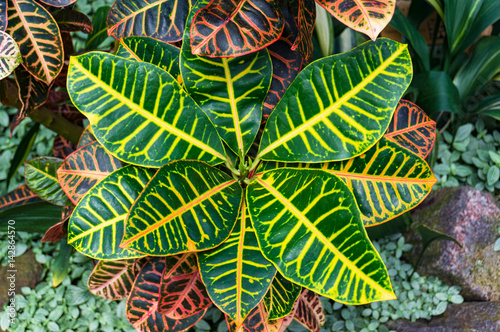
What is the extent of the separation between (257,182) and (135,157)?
0.28m

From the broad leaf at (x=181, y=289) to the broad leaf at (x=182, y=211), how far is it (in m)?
Result: 0.17

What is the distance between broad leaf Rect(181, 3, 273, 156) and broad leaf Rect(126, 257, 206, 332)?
39 centimetres

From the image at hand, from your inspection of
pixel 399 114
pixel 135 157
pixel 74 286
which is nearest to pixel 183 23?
A: pixel 135 157

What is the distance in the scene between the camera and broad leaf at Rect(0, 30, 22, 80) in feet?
2.82

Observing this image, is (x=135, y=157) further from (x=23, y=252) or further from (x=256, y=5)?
(x=23, y=252)

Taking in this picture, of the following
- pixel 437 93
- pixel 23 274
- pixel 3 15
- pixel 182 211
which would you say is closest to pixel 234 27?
pixel 182 211

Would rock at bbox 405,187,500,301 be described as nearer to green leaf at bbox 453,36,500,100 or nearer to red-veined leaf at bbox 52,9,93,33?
green leaf at bbox 453,36,500,100

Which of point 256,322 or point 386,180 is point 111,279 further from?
point 386,180

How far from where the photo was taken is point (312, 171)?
0.81 m

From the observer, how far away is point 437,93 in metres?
1.44

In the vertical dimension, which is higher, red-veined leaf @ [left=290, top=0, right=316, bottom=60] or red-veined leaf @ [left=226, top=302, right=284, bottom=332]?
red-veined leaf @ [left=290, top=0, right=316, bottom=60]

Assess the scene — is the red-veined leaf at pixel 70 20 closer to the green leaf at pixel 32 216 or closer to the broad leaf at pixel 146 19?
the broad leaf at pixel 146 19

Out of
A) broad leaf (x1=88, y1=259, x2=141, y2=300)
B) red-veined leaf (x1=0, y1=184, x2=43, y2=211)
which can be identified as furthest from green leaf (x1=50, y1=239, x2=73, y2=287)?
broad leaf (x1=88, y1=259, x2=141, y2=300)

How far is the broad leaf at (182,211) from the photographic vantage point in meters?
0.73
